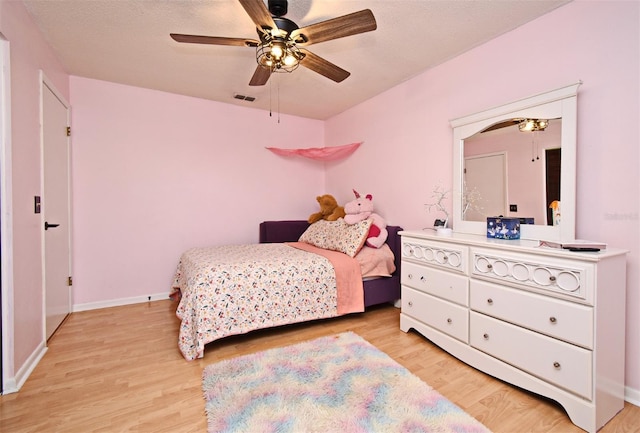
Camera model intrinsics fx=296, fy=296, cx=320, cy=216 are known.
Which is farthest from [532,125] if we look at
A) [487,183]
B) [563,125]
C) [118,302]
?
[118,302]

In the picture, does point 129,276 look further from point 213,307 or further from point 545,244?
point 545,244

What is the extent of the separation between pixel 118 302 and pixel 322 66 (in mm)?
3368

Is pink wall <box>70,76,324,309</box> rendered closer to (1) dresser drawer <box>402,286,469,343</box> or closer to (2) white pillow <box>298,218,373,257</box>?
(2) white pillow <box>298,218,373,257</box>

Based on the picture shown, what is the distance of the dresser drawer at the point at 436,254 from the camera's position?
2156 millimetres

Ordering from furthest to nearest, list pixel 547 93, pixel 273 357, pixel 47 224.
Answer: pixel 47 224, pixel 273 357, pixel 547 93

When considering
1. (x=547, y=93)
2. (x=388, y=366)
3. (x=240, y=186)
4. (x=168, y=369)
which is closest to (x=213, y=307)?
(x=168, y=369)

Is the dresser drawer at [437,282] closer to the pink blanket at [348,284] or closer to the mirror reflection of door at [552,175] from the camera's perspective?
the pink blanket at [348,284]

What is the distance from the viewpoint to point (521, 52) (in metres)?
2.24

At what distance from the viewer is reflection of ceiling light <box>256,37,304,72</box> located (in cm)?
193

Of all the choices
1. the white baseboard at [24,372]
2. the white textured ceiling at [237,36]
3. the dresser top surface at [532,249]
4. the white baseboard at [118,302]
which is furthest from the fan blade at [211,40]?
Result: the white baseboard at [118,302]

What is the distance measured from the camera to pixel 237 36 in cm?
239

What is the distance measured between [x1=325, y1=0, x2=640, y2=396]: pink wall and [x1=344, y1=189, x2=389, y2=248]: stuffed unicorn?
0.31m

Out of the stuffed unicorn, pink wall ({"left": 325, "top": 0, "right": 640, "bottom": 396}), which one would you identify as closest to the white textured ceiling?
pink wall ({"left": 325, "top": 0, "right": 640, "bottom": 396})

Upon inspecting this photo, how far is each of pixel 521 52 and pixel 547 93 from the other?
45 centimetres
